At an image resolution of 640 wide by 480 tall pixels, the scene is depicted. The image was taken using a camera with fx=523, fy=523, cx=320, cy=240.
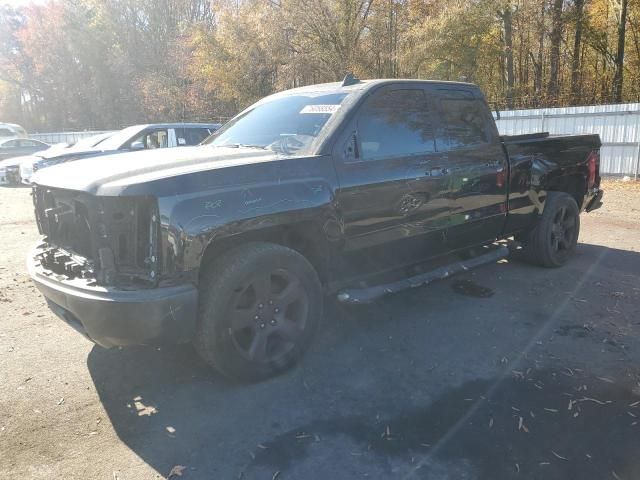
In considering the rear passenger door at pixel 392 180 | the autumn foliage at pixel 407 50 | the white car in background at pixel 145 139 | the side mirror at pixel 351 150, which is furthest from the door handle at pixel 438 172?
the autumn foliage at pixel 407 50

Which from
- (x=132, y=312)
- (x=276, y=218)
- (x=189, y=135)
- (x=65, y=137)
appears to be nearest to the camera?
(x=132, y=312)

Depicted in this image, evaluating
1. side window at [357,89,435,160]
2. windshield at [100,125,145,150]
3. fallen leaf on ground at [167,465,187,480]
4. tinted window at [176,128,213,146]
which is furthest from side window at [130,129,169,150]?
fallen leaf on ground at [167,465,187,480]

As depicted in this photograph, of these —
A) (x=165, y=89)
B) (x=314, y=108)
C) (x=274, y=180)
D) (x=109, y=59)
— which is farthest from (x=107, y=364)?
(x=109, y=59)

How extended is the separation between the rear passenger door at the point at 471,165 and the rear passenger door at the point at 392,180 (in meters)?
0.19

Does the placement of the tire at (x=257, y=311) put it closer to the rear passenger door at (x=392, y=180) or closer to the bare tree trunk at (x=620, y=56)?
the rear passenger door at (x=392, y=180)

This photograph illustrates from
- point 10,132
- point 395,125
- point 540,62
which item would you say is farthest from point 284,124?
point 10,132

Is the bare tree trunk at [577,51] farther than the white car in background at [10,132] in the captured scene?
No

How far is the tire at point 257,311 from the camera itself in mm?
3256

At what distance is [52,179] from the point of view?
3564 millimetres

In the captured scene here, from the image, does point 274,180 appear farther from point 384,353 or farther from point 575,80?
point 575,80

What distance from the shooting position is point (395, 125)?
170 inches

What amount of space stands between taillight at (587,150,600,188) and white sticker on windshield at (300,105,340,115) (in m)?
4.06

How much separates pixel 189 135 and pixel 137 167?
8270mm

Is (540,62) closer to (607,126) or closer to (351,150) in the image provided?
(607,126)
